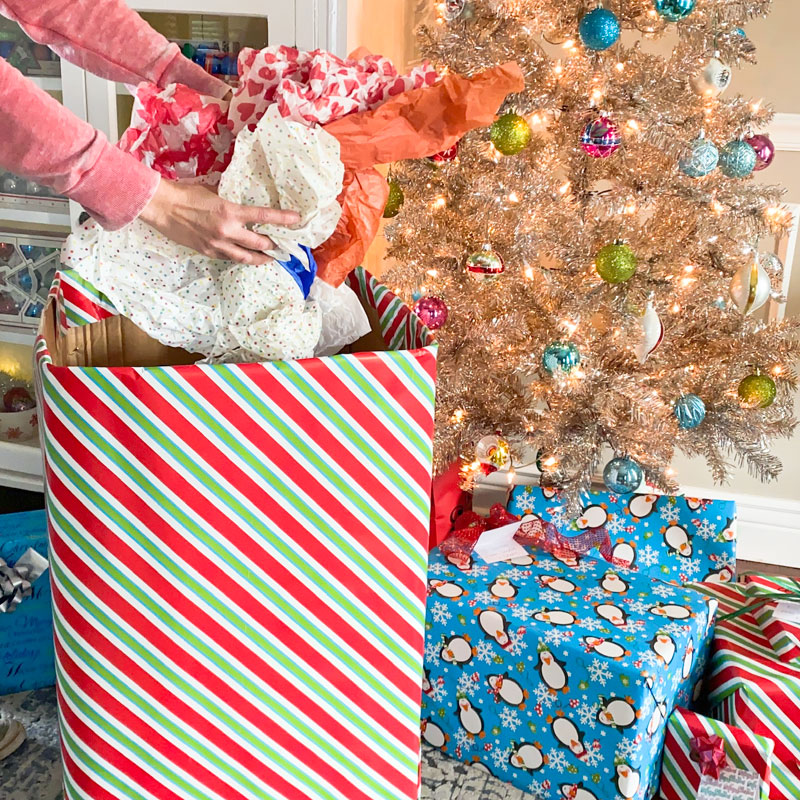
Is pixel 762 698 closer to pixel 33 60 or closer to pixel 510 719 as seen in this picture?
pixel 510 719

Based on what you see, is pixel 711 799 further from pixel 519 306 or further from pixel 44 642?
pixel 44 642

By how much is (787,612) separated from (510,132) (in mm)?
885

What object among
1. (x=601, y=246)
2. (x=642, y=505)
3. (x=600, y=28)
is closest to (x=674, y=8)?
(x=600, y=28)

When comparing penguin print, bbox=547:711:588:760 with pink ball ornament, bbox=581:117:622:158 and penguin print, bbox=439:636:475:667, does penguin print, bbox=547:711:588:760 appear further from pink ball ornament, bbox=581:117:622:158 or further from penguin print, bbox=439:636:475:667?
pink ball ornament, bbox=581:117:622:158

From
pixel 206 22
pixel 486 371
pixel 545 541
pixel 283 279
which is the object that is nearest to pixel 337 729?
pixel 283 279

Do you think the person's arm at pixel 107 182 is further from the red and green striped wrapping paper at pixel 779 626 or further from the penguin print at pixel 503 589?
the red and green striped wrapping paper at pixel 779 626

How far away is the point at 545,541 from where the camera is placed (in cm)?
137

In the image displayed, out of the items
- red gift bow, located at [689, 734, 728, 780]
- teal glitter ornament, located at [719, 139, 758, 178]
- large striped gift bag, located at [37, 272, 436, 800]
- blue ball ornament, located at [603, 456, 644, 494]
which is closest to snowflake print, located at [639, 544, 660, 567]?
blue ball ornament, located at [603, 456, 644, 494]

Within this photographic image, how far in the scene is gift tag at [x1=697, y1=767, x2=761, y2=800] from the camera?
1.06 meters

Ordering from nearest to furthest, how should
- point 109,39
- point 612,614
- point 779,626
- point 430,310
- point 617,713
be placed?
point 109,39 < point 617,713 < point 612,614 < point 779,626 < point 430,310

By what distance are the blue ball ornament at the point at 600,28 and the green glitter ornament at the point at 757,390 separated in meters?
0.66

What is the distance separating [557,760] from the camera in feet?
3.73

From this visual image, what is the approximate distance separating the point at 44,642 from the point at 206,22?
1.08 m

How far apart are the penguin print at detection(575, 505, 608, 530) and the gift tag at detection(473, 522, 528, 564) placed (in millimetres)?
180
